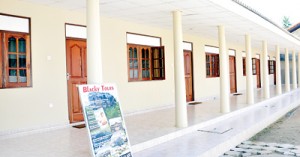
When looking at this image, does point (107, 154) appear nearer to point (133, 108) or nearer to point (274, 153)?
point (274, 153)

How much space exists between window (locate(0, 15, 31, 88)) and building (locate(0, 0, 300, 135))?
2 cm

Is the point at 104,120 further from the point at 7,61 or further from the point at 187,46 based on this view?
the point at 187,46

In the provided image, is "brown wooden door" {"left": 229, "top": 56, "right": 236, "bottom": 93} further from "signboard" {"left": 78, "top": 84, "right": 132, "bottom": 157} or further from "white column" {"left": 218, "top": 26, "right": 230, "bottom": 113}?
"signboard" {"left": 78, "top": 84, "right": 132, "bottom": 157}

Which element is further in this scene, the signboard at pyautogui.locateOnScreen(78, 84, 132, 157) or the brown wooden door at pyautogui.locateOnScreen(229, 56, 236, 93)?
the brown wooden door at pyautogui.locateOnScreen(229, 56, 236, 93)

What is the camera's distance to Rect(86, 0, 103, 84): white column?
4.47 meters

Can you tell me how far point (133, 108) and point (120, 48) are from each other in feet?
5.90

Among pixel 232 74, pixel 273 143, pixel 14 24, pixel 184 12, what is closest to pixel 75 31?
pixel 14 24

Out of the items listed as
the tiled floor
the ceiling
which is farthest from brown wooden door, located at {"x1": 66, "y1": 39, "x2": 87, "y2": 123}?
the ceiling

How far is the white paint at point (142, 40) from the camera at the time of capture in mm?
8477

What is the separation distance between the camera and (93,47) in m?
4.49

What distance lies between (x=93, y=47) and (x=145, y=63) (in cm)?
466

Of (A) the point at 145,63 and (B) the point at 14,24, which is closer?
(B) the point at 14,24

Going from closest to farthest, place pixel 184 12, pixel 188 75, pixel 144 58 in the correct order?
pixel 184 12, pixel 144 58, pixel 188 75

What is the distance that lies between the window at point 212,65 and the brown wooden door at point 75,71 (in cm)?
706
